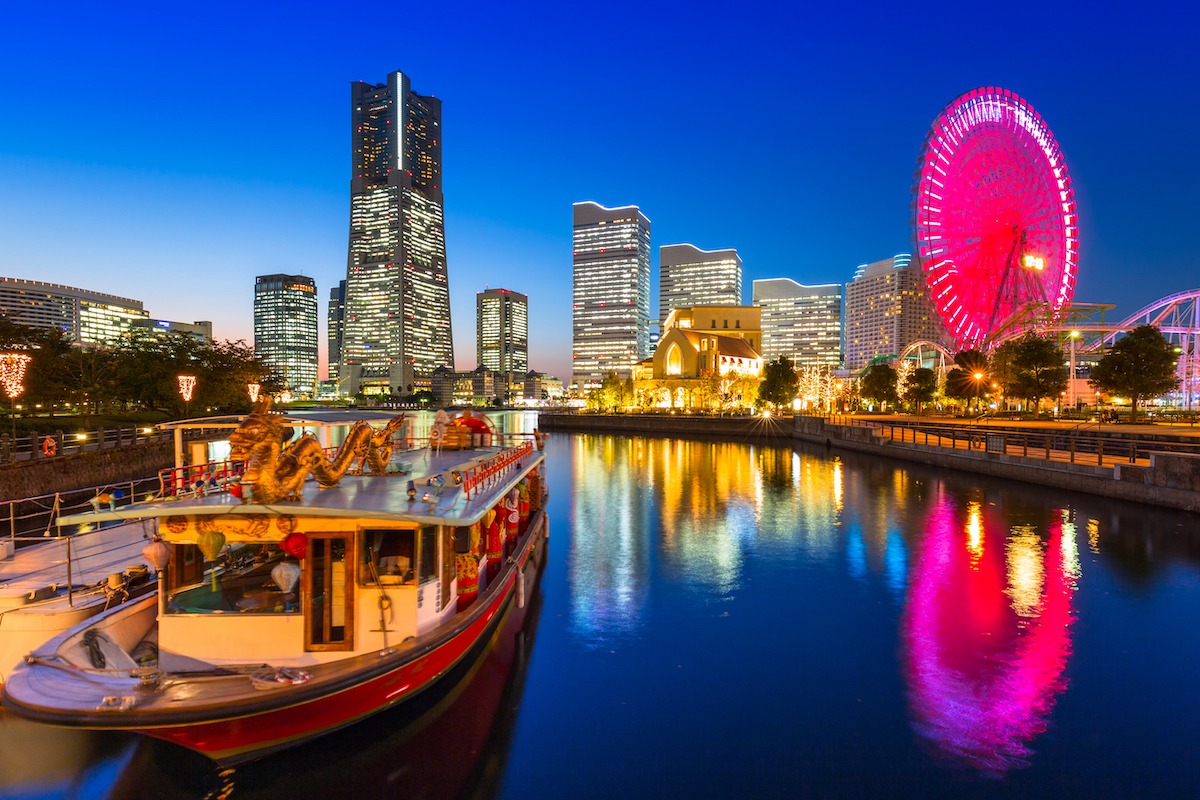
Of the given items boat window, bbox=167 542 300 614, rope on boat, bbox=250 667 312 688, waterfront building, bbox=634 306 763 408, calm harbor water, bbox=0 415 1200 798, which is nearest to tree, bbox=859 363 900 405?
waterfront building, bbox=634 306 763 408

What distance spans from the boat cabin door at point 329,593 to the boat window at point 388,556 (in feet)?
0.84

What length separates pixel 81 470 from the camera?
3234 centimetres

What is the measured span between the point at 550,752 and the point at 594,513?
20936mm

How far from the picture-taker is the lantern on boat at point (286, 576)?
872 cm

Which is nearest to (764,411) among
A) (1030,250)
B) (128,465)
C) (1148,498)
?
(1030,250)

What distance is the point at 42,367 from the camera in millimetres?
44438

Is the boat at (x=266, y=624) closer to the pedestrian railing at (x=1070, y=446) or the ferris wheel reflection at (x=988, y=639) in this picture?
the ferris wheel reflection at (x=988, y=639)

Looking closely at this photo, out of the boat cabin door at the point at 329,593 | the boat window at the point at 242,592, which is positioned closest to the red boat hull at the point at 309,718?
the boat cabin door at the point at 329,593

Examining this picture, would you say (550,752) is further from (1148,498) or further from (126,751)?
(1148,498)

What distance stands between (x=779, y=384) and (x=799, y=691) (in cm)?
8673

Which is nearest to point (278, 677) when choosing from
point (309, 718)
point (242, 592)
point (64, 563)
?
point (309, 718)

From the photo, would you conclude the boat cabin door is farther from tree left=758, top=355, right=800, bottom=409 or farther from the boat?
tree left=758, top=355, right=800, bottom=409

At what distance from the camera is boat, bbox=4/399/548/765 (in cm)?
755

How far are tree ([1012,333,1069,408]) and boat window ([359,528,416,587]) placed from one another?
70453mm
